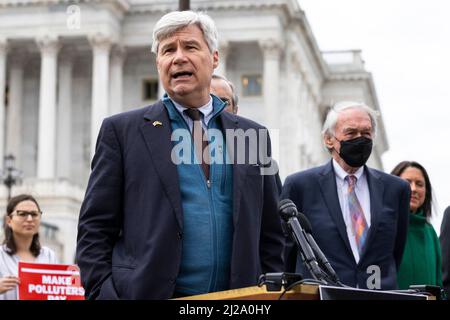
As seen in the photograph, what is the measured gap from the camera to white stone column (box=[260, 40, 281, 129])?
6278 centimetres

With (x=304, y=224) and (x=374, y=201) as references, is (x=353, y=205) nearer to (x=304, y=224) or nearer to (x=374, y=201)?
(x=374, y=201)

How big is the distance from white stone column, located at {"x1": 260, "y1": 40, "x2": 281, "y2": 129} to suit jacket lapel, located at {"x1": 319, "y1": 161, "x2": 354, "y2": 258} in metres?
55.2

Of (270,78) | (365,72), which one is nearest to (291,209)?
(270,78)

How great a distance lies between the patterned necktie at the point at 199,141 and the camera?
5.34m

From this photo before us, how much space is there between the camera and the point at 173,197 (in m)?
5.11

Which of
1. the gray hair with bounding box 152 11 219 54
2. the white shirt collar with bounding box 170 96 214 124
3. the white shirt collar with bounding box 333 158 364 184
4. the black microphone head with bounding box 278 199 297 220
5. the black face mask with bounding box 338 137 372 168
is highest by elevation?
the gray hair with bounding box 152 11 219 54

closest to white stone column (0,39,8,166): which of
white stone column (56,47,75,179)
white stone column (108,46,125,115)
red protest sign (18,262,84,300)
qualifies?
white stone column (56,47,75,179)

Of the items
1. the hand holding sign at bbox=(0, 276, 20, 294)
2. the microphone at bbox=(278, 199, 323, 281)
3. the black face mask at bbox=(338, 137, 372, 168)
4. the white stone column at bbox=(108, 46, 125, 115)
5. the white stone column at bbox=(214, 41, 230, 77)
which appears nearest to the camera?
the microphone at bbox=(278, 199, 323, 281)

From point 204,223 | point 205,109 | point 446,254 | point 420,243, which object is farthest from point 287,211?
point 446,254

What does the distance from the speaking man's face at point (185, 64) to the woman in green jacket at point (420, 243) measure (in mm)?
3439

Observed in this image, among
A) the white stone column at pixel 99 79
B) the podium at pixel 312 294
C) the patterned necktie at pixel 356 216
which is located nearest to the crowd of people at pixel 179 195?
the podium at pixel 312 294

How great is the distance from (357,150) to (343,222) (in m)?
0.47

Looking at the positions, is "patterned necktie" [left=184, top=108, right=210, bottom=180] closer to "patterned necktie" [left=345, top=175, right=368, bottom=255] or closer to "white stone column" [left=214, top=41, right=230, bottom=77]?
"patterned necktie" [left=345, top=175, right=368, bottom=255]

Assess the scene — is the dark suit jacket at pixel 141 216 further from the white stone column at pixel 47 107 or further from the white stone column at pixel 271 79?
the white stone column at pixel 271 79
